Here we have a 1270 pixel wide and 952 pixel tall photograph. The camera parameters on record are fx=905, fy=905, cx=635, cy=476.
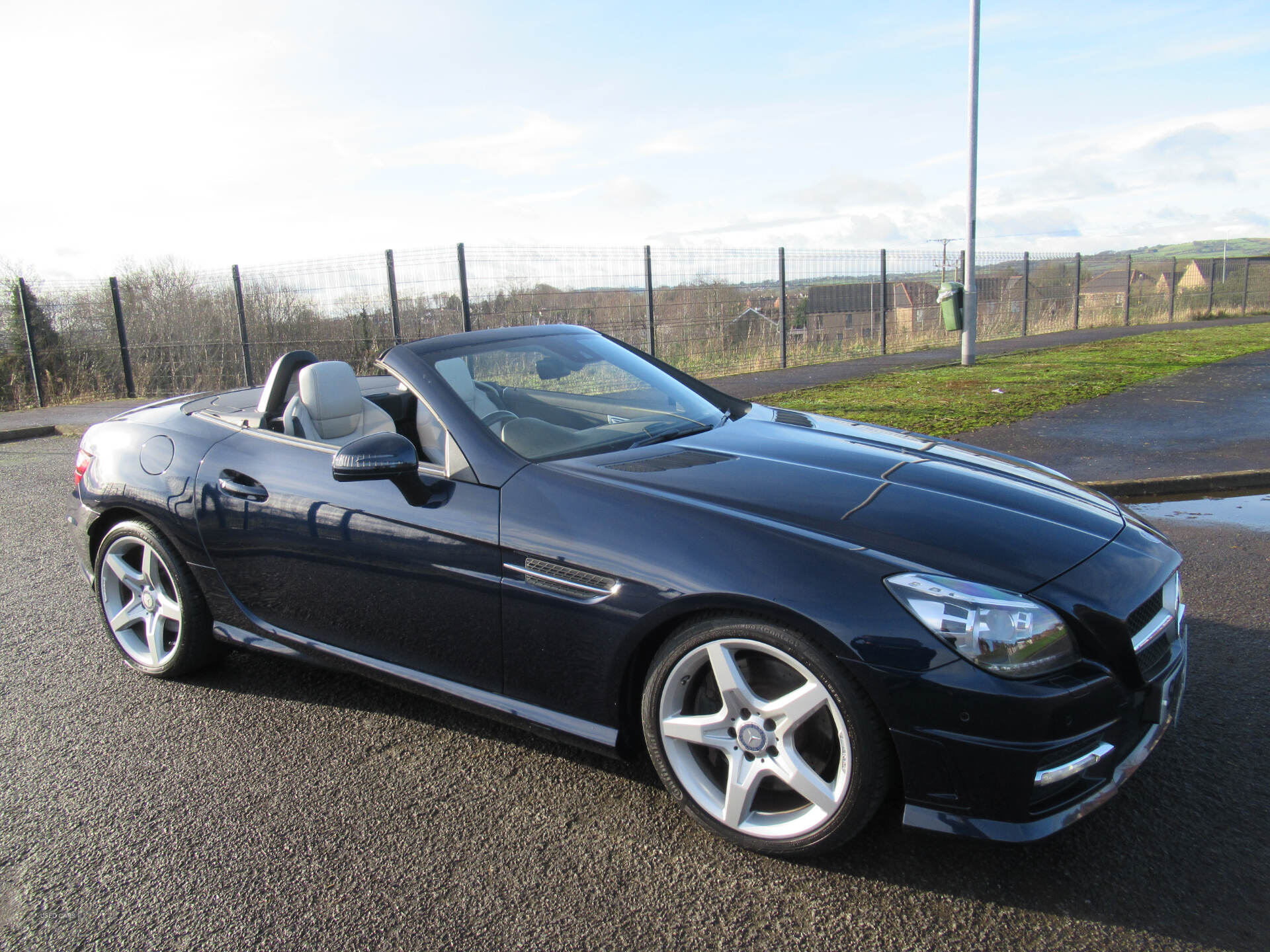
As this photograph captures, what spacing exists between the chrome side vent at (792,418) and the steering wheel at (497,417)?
1204mm

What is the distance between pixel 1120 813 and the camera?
256 cm

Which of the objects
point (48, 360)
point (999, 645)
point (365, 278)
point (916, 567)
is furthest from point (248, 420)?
point (48, 360)

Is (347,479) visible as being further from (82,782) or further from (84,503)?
(84,503)

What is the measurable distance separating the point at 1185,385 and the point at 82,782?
1258cm

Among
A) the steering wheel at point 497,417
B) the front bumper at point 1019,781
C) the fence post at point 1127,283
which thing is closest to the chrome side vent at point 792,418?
the steering wheel at point 497,417

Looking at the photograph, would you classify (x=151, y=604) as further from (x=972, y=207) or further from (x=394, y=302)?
(x=972, y=207)

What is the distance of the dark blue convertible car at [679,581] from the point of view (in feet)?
7.20

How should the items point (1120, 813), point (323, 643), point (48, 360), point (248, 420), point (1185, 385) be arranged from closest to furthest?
1. point (1120, 813)
2. point (323, 643)
3. point (248, 420)
4. point (1185, 385)
5. point (48, 360)

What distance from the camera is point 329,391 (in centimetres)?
370

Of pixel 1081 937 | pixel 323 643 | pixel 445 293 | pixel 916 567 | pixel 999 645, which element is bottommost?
pixel 1081 937

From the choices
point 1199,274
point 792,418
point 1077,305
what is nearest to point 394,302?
point 792,418

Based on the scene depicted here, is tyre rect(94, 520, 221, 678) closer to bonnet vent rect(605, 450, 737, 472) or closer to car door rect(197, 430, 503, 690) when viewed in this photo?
car door rect(197, 430, 503, 690)

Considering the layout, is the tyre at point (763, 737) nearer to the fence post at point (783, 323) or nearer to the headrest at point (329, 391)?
the headrest at point (329, 391)

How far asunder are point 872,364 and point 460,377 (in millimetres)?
14071
